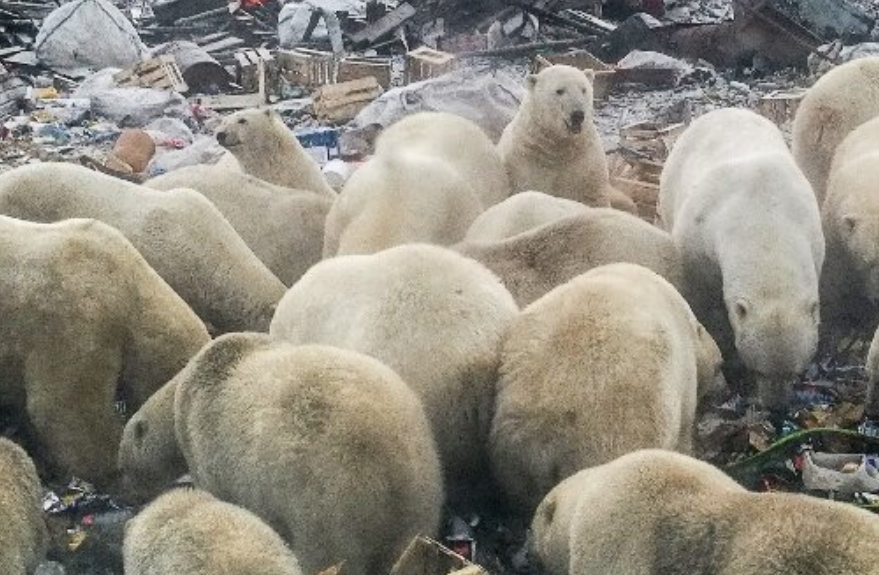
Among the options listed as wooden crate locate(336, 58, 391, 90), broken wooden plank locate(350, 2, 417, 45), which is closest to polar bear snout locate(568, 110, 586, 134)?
wooden crate locate(336, 58, 391, 90)

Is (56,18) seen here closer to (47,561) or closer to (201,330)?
(201,330)

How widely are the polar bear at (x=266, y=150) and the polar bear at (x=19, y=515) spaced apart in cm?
407

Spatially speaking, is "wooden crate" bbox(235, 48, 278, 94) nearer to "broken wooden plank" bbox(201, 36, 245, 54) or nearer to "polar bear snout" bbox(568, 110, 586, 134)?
"broken wooden plank" bbox(201, 36, 245, 54)

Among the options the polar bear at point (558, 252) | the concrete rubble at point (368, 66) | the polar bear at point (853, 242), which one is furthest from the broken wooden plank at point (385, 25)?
the polar bear at point (558, 252)

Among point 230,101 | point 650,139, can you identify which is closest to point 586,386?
point 650,139

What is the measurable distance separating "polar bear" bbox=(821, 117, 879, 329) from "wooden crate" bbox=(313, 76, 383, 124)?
18.5ft

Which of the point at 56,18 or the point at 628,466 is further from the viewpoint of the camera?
the point at 56,18

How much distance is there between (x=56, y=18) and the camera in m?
15.3

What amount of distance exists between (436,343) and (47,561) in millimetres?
1779

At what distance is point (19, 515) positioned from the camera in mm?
4906

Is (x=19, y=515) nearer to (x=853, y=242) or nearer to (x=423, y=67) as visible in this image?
(x=853, y=242)

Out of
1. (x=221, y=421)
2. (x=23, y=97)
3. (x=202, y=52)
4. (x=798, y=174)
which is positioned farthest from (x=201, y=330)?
(x=202, y=52)

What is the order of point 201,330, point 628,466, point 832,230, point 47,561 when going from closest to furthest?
point 628,466
point 47,561
point 201,330
point 832,230

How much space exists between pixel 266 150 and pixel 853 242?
13.1ft
